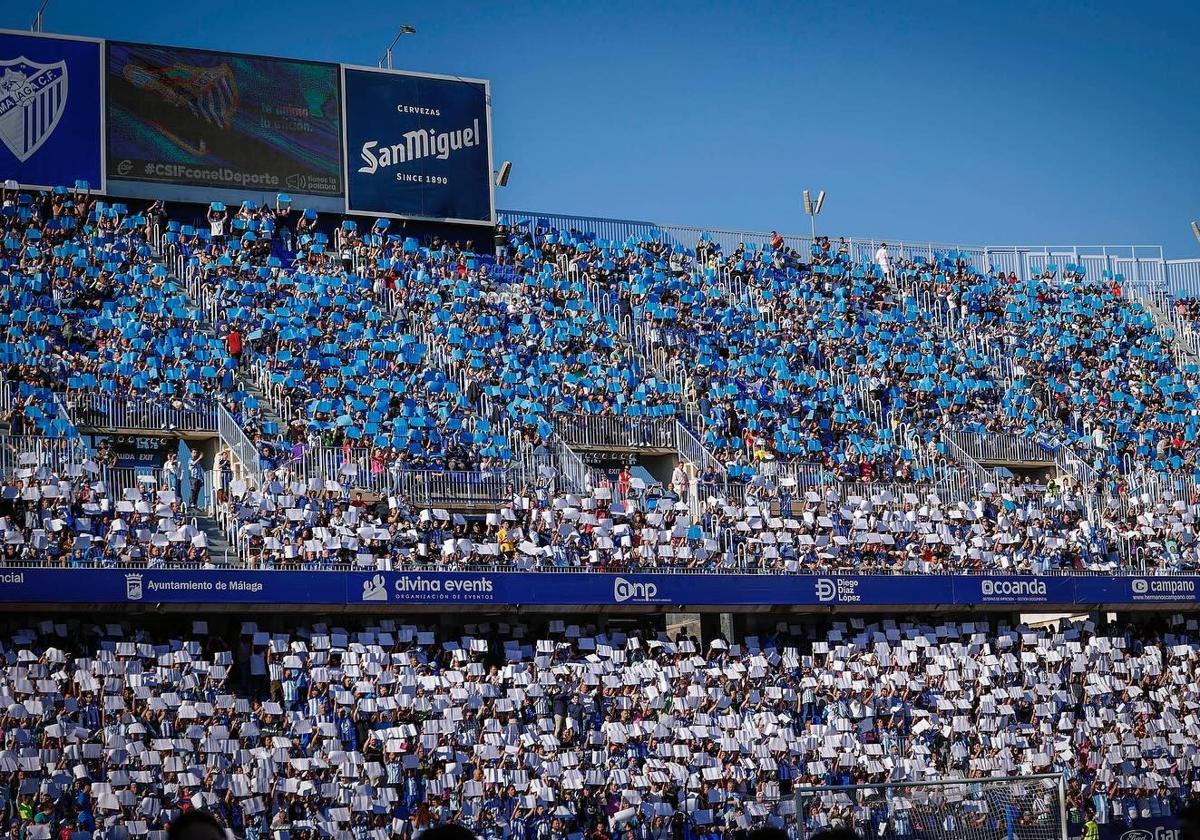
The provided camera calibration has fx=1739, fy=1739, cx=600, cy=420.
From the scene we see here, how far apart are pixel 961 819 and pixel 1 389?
21143 mm

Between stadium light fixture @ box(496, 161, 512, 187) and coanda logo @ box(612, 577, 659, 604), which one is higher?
stadium light fixture @ box(496, 161, 512, 187)

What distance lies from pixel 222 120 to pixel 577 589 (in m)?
17.6

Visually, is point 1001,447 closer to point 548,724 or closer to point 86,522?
point 548,724

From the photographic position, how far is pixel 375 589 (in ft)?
113

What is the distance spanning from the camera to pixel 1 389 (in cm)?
3531

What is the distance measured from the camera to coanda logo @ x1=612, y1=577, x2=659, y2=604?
121ft

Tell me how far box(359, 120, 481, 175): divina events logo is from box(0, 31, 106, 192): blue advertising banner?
7.33 metres

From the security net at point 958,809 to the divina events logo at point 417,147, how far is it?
26.2m

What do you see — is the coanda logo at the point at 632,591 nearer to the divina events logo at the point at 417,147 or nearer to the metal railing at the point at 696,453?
the metal railing at the point at 696,453

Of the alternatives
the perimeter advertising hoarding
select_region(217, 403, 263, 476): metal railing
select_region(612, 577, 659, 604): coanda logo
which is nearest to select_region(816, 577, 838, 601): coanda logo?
select_region(612, 577, 659, 604): coanda logo

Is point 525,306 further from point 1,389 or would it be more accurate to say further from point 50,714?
point 50,714

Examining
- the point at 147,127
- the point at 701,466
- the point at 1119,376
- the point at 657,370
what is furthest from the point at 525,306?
the point at 1119,376

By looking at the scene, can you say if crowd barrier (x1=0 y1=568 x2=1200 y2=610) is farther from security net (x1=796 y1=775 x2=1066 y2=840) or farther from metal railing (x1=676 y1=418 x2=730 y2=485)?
security net (x1=796 y1=775 x2=1066 y2=840)

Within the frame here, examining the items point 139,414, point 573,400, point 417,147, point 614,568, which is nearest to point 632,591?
point 614,568
